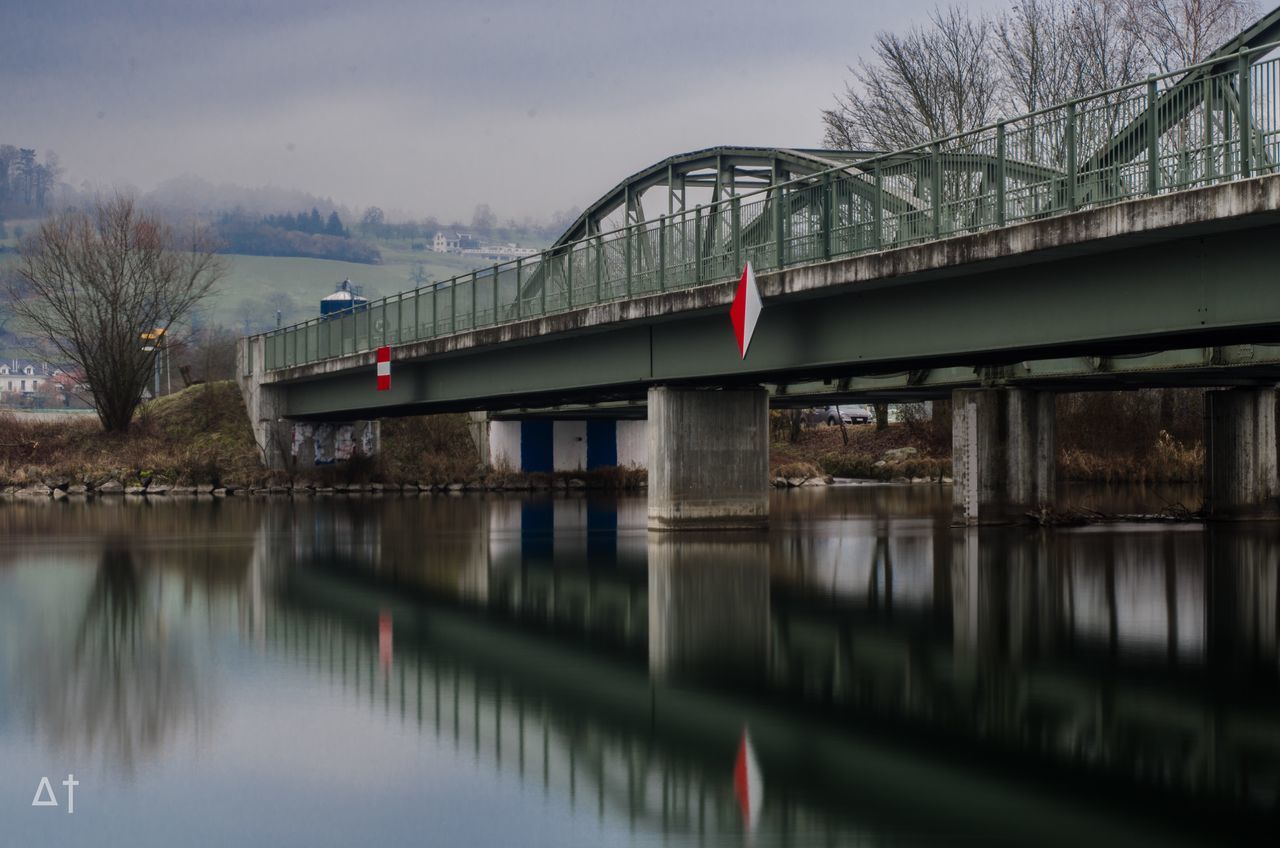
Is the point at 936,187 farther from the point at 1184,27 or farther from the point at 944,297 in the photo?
the point at 1184,27

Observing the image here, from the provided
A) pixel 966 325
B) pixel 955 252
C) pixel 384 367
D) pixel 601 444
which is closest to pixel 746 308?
pixel 966 325

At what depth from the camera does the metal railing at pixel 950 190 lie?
18562mm

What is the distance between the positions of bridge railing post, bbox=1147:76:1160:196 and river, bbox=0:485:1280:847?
535 cm

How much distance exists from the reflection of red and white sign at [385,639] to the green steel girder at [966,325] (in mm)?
9898

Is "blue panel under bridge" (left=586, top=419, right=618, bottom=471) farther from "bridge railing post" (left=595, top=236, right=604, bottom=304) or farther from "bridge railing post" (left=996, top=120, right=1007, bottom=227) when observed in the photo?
"bridge railing post" (left=996, top=120, right=1007, bottom=227)

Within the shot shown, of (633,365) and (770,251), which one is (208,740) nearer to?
(770,251)

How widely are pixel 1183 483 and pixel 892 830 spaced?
47760mm

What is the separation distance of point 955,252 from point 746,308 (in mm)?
6341

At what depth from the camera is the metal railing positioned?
60.9ft

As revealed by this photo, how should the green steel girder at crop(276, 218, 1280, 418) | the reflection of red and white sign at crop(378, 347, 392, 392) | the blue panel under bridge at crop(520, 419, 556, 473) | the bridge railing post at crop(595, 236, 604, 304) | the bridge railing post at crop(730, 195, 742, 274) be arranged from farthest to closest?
the blue panel under bridge at crop(520, 419, 556, 473)
the reflection of red and white sign at crop(378, 347, 392, 392)
the bridge railing post at crop(595, 236, 604, 304)
the bridge railing post at crop(730, 195, 742, 274)
the green steel girder at crop(276, 218, 1280, 418)

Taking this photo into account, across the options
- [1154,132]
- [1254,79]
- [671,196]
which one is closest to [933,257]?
[1154,132]

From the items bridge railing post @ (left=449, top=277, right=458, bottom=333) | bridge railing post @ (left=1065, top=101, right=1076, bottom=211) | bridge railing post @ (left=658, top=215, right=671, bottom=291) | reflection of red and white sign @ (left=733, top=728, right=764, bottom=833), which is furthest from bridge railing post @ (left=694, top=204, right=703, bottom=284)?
reflection of red and white sign @ (left=733, top=728, right=764, bottom=833)

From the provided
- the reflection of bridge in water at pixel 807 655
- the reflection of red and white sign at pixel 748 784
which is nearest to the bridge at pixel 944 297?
the reflection of bridge in water at pixel 807 655

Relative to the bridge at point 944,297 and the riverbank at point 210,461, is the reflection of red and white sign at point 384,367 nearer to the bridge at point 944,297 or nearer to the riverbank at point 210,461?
the bridge at point 944,297
